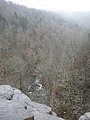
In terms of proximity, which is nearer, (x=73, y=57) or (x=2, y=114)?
(x=2, y=114)

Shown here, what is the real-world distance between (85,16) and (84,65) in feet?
224

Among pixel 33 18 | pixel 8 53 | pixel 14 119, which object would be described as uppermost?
pixel 33 18

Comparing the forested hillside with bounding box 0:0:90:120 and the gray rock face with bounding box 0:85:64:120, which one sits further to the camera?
the forested hillside with bounding box 0:0:90:120

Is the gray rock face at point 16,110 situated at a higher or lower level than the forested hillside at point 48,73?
lower

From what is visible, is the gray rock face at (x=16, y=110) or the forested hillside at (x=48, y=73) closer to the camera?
the gray rock face at (x=16, y=110)

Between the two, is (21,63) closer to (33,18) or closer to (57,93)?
(57,93)

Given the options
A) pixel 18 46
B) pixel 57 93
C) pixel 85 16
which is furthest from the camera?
pixel 85 16

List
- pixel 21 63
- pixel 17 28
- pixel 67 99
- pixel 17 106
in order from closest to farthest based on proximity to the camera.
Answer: pixel 17 106 < pixel 67 99 < pixel 21 63 < pixel 17 28

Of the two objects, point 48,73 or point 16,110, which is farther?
A: point 48,73

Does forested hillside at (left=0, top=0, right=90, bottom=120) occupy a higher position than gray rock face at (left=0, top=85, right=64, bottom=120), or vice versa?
forested hillside at (left=0, top=0, right=90, bottom=120)

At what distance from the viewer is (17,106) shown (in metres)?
6.17

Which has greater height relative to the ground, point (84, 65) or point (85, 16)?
point (85, 16)

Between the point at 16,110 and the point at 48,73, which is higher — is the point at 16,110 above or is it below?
below

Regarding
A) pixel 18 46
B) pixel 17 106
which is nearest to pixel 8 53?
pixel 18 46
